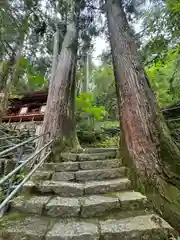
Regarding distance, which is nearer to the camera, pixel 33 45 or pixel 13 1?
pixel 13 1

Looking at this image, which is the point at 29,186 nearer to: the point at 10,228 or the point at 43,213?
the point at 43,213

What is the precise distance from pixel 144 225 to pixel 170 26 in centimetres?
426

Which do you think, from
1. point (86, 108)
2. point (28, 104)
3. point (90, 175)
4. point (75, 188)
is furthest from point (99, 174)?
point (28, 104)

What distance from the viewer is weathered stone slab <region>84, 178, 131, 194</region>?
2.04 meters

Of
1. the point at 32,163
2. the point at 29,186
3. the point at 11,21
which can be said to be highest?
the point at 11,21

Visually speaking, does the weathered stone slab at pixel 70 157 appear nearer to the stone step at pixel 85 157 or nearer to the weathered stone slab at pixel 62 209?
the stone step at pixel 85 157

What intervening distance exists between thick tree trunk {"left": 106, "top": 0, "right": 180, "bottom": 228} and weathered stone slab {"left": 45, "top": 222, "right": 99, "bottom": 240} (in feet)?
2.68

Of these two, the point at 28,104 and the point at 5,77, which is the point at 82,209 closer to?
the point at 5,77

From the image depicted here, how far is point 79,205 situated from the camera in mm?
1733

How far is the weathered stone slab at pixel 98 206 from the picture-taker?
66.7 inches

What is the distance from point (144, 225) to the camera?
1.47 meters

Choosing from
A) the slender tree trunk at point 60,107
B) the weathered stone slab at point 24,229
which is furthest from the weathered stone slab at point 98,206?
the slender tree trunk at point 60,107

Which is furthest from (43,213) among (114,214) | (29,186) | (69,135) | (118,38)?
(118,38)

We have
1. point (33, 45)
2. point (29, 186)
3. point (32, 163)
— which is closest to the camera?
point (29, 186)
